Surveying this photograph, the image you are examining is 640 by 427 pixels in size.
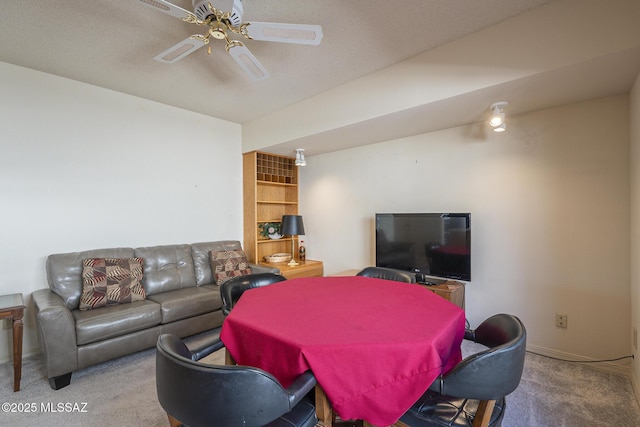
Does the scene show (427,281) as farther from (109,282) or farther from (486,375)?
Answer: (109,282)

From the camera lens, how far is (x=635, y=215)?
6.98 ft

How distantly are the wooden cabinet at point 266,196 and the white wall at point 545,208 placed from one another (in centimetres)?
192

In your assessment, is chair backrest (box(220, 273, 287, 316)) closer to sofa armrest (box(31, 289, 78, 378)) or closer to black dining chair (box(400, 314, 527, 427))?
sofa armrest (box(31, 289, 78, 378))

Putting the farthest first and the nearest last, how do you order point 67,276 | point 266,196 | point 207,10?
point 266,196 → point 67,276 → point 207,10

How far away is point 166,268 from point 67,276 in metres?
0.86

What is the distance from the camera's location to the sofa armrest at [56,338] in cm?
214

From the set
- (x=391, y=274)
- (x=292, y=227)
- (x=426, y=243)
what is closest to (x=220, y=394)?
(x=391, y=274)

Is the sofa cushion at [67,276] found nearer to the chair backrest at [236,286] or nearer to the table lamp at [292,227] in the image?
the chair backrest at [236,286]

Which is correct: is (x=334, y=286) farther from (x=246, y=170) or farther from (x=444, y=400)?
(x=246, y=170)

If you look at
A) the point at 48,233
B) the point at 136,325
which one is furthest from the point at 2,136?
the point at 136,325

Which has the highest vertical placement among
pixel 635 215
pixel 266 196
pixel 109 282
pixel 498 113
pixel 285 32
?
pixel 285 32

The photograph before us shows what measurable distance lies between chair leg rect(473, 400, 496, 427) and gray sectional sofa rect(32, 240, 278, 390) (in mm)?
2608

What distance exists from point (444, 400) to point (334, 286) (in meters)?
0.95

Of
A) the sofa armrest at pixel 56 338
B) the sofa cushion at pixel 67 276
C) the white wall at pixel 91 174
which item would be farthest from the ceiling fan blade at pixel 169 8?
the sofa cushion at pixel 67 276
